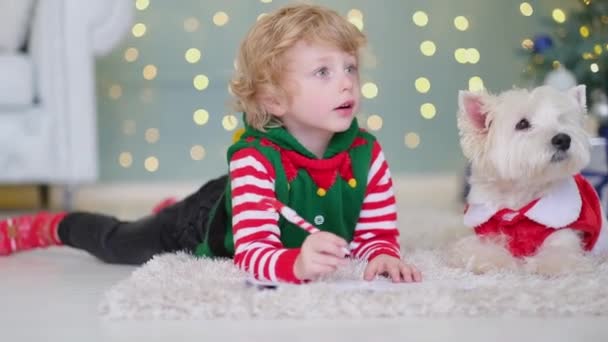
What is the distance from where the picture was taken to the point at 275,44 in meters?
1.44

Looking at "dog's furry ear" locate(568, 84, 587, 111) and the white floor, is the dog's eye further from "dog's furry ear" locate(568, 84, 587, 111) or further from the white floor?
the white floor

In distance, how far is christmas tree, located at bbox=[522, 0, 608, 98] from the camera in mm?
2855

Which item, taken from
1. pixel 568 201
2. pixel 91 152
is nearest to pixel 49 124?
pixel 91 152

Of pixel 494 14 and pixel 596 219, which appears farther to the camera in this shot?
pixel 494 14

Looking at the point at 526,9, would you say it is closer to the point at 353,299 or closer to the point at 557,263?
the point at 557,263

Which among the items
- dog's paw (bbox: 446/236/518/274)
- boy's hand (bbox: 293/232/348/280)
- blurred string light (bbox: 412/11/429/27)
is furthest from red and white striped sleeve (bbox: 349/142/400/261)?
blurred string light (bbox: 412/11/429/27)

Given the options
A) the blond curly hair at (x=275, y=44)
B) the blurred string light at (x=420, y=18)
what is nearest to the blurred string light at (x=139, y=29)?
the blurred string light at (x=420, y=18)

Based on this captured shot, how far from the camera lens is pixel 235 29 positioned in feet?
12.9

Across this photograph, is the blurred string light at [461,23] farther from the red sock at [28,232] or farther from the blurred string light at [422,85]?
the red sock at [28,232]

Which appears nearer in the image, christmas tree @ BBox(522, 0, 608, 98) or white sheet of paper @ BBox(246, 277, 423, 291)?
white sheet of paper @ BBox(246, 277, 423, 291)

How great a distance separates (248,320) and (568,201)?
0.63 metres

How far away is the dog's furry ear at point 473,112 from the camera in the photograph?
1.49 metres

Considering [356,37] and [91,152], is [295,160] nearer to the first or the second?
[356,37]

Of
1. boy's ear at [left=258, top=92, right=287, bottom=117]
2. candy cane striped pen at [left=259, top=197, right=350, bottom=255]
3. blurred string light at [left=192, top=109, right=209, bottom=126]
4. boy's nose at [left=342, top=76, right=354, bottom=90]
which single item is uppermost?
boy's nose at [left=342, top=76, right=354, bottom=90]
